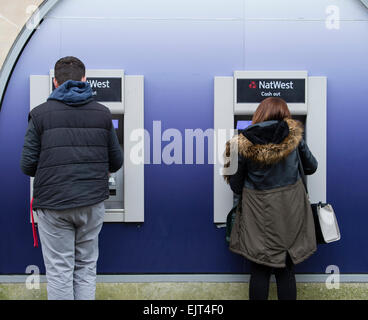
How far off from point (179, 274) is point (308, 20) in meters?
2.13

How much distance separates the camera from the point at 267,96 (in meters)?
2.83

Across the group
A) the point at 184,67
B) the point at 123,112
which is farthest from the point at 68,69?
the point at 184,67

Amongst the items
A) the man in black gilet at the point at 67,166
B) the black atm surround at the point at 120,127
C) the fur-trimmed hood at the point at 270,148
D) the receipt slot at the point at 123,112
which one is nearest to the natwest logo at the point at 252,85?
the fur-trimmed hood at the point at 270,148

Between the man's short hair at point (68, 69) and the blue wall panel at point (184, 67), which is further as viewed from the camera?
the blue wall panel at point (184, 67)

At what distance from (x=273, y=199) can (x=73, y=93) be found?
128 centimetres

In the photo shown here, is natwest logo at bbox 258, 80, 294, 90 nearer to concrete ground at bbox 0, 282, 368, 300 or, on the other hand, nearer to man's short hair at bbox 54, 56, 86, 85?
man's short hair at bbox 54, 56, 86, 85

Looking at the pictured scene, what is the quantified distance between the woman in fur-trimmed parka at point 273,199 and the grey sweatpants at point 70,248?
2.93ft

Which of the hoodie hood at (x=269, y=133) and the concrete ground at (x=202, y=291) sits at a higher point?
the hoodie hood at (x=269, y=133)

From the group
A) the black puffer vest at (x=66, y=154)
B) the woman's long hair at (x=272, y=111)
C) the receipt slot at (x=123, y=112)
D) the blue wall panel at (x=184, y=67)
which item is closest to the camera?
the black puffer vest at (x=66, y=154)

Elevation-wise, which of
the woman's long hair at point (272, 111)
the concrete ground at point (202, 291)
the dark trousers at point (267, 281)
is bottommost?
the concrete ground at point (202, 291)

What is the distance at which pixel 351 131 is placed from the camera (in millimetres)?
2961

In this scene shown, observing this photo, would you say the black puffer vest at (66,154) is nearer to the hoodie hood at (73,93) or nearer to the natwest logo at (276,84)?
the hoodie hood at (73,93)

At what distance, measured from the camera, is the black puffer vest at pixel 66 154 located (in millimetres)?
2123

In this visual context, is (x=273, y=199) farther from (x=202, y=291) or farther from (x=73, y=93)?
(x=73, y=93)
